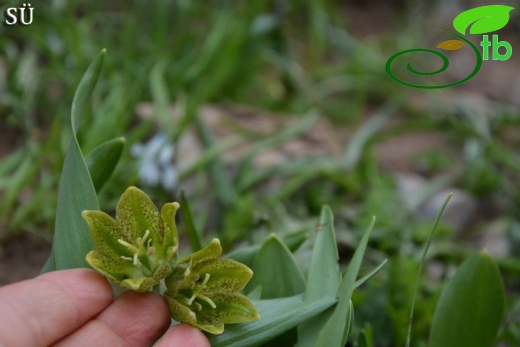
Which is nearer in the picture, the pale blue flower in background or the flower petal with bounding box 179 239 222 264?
the flower petal with bounding box 179 239 222 264

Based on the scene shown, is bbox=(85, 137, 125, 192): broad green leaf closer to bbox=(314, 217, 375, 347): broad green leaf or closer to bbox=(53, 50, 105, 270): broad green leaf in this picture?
bbox=(53, 50, 105, 270): broad green leaf

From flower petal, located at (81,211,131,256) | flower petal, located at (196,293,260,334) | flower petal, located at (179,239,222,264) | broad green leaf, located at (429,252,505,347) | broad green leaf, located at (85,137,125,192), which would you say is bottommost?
broad green leaf, located at (429,252,505,347)

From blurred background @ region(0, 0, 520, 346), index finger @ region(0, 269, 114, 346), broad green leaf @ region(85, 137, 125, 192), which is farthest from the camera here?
blurred background @ region(0, 0, 520, 346)

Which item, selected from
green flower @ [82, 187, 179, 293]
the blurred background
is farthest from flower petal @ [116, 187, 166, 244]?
the blurred background

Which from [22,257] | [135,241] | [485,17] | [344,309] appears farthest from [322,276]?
[22,257]

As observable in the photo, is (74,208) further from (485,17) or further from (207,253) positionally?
(485,17)

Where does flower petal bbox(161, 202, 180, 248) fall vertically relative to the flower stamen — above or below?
above

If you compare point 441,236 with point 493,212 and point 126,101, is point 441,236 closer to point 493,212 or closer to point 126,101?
point 493,212
